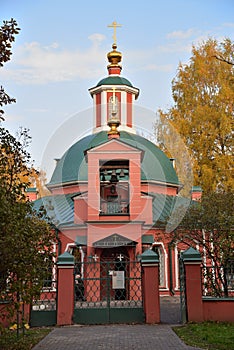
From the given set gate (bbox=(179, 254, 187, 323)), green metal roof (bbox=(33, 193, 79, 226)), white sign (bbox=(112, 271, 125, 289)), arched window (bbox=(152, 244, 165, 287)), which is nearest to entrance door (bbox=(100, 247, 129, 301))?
white sign (bbox=(112, 271, 125, 289))

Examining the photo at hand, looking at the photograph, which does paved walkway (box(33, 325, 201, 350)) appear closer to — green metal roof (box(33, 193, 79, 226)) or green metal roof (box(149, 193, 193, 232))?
green metal roof (box(149, 193, 193, 232))

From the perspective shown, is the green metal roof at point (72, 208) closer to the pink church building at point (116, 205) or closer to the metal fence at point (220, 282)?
the pink church building at point (116, 205)

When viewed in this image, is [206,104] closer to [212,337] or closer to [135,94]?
[135,94]

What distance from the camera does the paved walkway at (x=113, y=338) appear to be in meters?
8.02

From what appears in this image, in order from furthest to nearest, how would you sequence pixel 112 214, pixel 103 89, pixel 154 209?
pixel 103 89 → pixel 154 209 → pixel 112 214

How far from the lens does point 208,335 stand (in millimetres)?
8773

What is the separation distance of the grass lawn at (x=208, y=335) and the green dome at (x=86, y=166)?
11405 mm

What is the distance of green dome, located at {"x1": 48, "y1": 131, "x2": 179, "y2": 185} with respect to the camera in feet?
69.6

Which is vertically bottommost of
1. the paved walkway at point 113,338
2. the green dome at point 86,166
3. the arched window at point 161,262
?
the paved walkway at point 113,338

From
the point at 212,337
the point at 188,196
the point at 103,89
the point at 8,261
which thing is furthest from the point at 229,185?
the point at 8,261

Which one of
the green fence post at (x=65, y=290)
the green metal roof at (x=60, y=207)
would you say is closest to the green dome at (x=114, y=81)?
the green metal roof at (x=60, y=207)

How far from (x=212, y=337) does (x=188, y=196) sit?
15326mm

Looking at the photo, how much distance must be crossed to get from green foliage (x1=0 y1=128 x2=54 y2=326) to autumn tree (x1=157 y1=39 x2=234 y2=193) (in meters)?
14.8

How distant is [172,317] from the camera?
1193 cm
